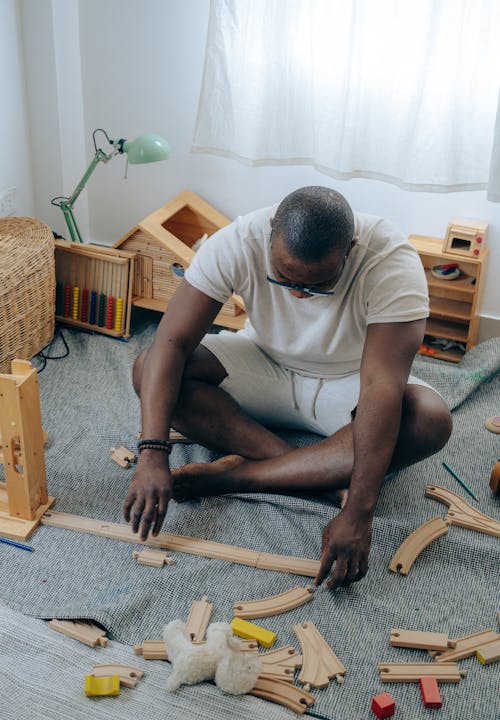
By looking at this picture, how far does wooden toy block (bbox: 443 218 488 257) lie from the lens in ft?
8.71

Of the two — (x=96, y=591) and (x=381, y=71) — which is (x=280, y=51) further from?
(x=96, y=591)

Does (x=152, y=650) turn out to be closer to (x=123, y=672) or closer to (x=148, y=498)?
(x=123, y=672)

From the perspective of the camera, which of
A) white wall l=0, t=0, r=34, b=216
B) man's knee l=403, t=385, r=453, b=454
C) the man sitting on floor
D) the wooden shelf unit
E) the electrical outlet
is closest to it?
the man sitting on floor

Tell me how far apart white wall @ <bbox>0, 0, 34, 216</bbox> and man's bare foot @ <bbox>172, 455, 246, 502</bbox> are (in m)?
1.63

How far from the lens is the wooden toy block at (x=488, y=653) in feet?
5.11

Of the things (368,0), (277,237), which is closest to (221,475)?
(277,237)

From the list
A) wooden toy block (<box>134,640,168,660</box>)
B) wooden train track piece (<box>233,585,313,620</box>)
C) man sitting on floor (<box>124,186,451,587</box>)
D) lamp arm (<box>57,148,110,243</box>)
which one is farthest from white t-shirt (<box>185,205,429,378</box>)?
lamp arm (<box>57,148,110,243</box>)

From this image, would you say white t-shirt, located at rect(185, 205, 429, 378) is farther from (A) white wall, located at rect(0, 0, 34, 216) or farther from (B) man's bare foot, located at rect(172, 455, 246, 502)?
(A) white wall, located at rect(0, 0, 34, 216)

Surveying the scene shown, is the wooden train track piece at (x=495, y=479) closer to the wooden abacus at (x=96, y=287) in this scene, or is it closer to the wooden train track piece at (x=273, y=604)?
the wooden train track piece at (x=273, y=604)

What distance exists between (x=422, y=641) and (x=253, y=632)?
0.35 meters

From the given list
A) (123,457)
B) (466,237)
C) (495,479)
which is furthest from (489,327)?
(123,457)

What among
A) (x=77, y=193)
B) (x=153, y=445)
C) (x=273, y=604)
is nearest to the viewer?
(x=273, y=604)

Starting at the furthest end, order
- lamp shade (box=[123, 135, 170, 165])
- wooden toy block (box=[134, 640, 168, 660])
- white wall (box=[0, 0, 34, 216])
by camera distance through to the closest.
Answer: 1. white wall (box=[0, 0, 34, 216])
2. lamp shade (box=[123, 135, 170, 165])
3. wooden toy block (box=[134, 640, 168, 660])

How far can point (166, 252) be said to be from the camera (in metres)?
2.81
